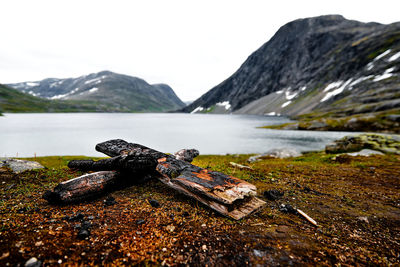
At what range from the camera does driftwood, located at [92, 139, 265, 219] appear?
7316mm

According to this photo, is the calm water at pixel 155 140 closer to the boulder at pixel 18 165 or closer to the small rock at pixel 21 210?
the boulder at pixel 18 165

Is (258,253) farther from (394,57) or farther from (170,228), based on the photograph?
(394,57)

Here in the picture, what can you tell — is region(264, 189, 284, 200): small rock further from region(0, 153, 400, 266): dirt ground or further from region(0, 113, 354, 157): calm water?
region(0, 113, 354, 157): calm water

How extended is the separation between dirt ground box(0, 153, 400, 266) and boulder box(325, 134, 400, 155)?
24.1 m

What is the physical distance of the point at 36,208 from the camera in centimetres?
702

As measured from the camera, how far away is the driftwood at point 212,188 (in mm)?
7316

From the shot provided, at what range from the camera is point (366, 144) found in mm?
29500

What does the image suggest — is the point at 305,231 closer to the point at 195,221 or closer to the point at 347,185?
the point at 195,221

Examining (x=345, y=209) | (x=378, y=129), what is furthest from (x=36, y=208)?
(x=378, y=129)

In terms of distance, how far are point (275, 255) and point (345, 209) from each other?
582cm

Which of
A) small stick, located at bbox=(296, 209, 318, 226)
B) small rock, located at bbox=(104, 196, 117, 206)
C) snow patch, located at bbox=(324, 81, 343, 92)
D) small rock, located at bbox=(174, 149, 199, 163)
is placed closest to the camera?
small stick, located at bbox=(296, 209, 318, 226)

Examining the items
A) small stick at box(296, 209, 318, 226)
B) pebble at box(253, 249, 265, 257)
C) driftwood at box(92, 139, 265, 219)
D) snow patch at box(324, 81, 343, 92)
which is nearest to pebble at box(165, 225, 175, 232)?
driftwood at box(92, 139, 265, 219)

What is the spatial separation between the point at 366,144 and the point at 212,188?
3409 cm

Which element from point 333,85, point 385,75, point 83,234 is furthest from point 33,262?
point 333,85
